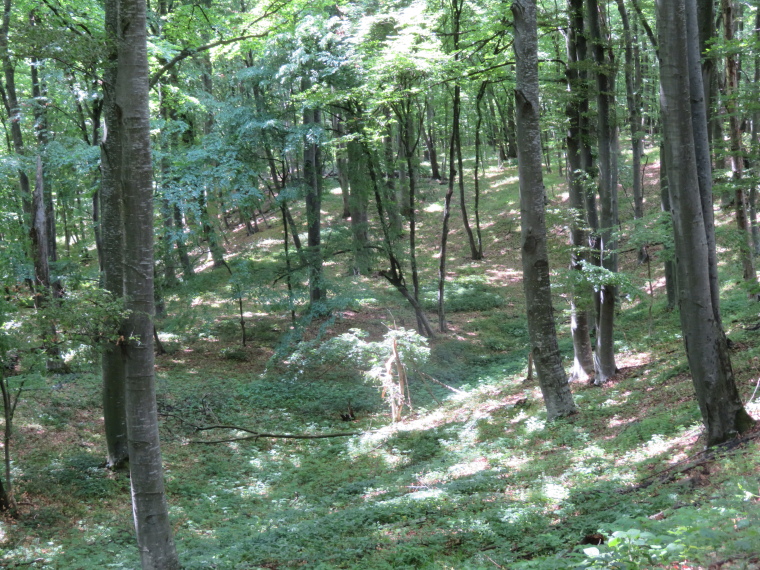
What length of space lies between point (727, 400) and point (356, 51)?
39.3 feet

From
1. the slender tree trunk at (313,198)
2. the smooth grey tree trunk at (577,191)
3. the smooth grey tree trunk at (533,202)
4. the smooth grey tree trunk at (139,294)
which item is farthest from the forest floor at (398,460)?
the smooth grey tree trunk at (533,202)

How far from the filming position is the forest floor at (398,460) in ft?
14.6

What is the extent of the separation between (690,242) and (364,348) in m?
6.86

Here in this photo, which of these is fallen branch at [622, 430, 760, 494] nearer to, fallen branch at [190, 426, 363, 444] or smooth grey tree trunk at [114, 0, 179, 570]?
smooth grey tree trunk at [114, 0, 179, 570]

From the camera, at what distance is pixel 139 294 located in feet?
15.5

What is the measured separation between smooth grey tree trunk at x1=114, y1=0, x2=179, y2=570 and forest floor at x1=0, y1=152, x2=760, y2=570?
0.81 m

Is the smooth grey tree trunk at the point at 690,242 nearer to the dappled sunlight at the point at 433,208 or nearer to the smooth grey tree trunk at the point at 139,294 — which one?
the smooth grey tree trunk at the point at 139,294

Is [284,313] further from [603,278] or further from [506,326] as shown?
[603,278]

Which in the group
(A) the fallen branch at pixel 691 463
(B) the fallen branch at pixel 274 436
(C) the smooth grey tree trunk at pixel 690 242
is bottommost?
(B) the fallen branch at pixel 274 436

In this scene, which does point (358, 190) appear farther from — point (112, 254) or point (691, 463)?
point (691, 463)

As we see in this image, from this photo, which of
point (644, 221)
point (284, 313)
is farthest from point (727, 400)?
point (284, 313)

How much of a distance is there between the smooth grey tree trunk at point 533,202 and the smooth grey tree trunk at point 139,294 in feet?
15.5

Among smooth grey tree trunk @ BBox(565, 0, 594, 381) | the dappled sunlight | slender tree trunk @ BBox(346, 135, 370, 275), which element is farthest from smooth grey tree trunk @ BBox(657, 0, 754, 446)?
the dappled sunlight

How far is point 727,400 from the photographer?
5.37 m
